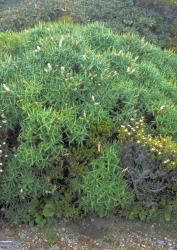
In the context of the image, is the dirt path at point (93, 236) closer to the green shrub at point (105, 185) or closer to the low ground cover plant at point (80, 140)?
the low ground cover plant at point (80, 140)

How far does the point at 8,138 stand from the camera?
4.36 metres

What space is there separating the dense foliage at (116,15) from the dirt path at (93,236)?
13.9 ft

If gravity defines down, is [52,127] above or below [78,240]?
above

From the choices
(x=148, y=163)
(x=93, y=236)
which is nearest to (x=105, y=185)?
(x=148, y=163)

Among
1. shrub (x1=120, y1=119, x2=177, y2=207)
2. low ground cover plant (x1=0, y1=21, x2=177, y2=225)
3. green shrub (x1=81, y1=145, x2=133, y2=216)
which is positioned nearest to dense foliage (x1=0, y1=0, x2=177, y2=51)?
low ground cover plant (x1=0, y1=21, x2=177, y2=225)

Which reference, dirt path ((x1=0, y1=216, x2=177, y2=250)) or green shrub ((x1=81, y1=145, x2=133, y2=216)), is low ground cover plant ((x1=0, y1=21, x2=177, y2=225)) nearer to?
green shrub ((x1=81, y1=145, x2=133, y2=216))

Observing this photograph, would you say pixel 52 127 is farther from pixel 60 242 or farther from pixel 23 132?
pixel 60 242

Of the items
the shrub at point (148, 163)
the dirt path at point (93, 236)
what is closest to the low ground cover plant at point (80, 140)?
the shrub at point (148, 163)

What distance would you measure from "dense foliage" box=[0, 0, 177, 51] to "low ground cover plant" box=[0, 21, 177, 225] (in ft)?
11.7

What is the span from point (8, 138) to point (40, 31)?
163cm

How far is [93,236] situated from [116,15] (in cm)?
536

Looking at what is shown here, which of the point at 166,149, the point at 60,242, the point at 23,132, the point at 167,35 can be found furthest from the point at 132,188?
the point at 167,35

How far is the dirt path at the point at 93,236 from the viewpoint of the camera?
4.19 m

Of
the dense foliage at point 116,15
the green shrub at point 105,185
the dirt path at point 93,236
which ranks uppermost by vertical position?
the dense foliage at point 116,15
